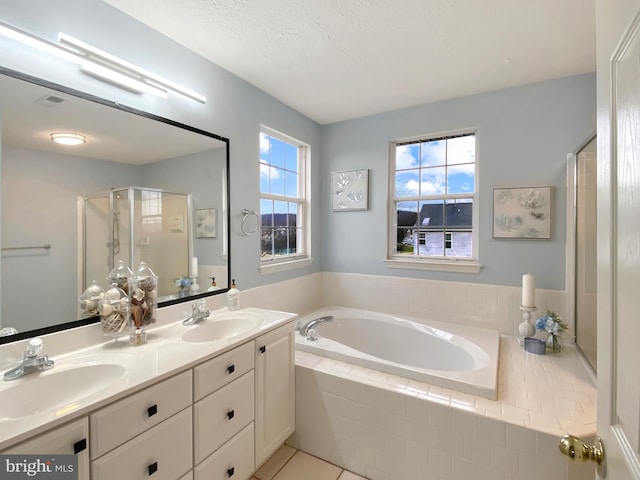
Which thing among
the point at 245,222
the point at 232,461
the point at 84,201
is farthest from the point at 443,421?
the point at 84,201

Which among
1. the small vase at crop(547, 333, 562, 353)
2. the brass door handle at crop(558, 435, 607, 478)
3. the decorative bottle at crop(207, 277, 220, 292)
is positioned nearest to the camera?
the brass door handle at crop(558, 435, 607, 478)

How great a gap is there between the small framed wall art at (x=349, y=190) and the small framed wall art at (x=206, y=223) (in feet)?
4.93

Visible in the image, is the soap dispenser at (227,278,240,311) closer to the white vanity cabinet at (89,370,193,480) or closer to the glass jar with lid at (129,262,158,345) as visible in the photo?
the glass jar with lid at (129,262,158,345)

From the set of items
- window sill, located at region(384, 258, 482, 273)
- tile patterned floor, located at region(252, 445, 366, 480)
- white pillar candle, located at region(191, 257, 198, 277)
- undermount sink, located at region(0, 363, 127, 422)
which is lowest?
tile patterned floor, located at region(252, 445, 366, 480)

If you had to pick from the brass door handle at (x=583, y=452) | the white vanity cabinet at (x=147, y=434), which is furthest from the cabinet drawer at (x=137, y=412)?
the brass door handle at (x=583, y=452)

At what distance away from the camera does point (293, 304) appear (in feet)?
9.43

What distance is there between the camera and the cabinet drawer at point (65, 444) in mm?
806

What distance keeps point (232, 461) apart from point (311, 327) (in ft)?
3.96

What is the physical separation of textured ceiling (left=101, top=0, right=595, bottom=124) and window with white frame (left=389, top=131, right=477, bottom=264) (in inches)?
20.3

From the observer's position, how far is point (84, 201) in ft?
4.54

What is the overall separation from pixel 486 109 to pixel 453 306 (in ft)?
5.75

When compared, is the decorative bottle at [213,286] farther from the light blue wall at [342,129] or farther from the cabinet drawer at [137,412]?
the cabinet drawer at [137,412]

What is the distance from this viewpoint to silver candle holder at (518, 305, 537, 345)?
2.25m

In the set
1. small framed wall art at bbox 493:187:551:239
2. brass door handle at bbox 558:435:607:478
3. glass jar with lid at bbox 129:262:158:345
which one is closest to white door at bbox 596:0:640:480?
brass door handle at bbox 558:435:607:478
